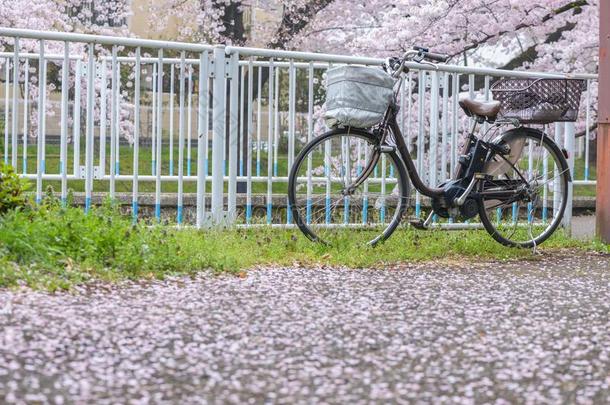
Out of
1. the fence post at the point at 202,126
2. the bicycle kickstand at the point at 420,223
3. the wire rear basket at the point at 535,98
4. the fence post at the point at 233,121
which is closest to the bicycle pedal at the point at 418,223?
the bicycle kickstand at the point at 420,223

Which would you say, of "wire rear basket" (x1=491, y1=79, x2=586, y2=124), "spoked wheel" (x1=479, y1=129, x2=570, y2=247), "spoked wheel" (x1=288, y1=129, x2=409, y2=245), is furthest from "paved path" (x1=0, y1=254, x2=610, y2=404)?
"wire rear basket" (x1=491, y1=79, x2=586, y2=124)

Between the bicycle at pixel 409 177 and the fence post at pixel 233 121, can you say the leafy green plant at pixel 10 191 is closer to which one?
the fence post at pixel 233 121

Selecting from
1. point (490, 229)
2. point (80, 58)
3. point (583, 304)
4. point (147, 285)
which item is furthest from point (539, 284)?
point (80, 58)

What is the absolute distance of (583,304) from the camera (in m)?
4.54

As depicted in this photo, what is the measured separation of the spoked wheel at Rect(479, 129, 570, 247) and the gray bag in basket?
97 cm

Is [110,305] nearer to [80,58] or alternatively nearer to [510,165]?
[510,165]

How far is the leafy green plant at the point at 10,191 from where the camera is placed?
17.6ft

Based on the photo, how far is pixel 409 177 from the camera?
245 inches

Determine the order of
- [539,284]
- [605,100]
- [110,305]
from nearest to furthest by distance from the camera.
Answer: [110,305]
[539,284]
[605,100]

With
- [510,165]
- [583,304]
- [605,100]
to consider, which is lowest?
[583,304]

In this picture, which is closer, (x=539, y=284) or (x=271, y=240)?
(x=539, y=284)

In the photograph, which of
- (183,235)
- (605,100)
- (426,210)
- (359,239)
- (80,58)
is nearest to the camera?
(183,235)

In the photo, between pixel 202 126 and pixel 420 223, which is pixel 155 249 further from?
pixel 420 223

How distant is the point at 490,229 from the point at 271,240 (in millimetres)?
1401
